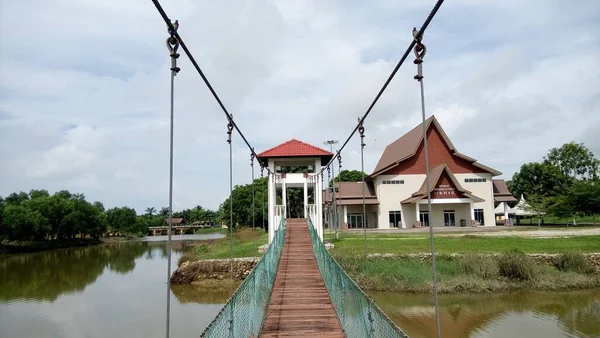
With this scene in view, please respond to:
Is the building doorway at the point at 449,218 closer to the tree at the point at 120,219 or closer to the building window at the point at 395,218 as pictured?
the building window at the point at 395,218

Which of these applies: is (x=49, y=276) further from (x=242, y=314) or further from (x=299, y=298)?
(x=242, y=314)

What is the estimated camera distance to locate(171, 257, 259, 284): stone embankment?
1638 cm

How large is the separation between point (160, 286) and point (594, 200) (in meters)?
25.8

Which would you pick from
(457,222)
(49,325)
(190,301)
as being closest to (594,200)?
(457,222)

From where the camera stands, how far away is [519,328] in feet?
33.7

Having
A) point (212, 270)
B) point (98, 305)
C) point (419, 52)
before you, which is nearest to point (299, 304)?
point (419, 52)

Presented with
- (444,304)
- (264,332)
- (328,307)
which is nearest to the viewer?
(264,332)

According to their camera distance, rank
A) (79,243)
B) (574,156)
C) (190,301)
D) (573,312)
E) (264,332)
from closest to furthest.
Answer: (264,332) → (573,312) → (190,301) → (574,156) → (79,243)

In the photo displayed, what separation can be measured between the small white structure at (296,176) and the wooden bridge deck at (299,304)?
4624 mm

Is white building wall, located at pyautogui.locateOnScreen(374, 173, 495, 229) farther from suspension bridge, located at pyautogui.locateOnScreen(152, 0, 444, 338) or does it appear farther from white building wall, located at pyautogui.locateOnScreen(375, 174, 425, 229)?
suspension bridge, located at pyautogui.locateOnScreen(152, 0, 444, 338)

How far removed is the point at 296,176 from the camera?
1780 cm

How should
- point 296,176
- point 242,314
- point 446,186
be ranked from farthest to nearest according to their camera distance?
point 446,186
point 296,176
point 242,314

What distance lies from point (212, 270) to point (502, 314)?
10.4 metres

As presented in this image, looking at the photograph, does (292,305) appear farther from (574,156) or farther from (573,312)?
(574,156)
